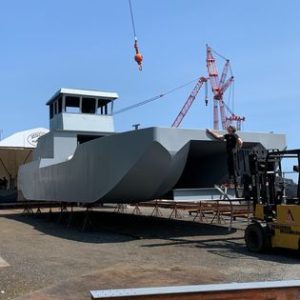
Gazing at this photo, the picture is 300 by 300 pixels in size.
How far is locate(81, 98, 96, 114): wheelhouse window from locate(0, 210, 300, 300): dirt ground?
9.28m

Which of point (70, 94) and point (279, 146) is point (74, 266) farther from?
point (70, 94)

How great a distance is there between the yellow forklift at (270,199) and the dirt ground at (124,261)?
0.40 m

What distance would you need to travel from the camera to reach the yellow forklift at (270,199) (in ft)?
42.0

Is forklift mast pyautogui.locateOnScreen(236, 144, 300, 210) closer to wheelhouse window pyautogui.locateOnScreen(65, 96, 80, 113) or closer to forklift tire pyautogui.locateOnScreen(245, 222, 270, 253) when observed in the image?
forklift tire pyautogui.locateOnScreen(245, 222, 270, 253)

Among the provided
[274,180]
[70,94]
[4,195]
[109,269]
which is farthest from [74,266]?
[4,195]

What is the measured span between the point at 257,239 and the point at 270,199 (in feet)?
3.66

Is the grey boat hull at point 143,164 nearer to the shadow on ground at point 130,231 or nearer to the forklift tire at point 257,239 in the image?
the shadow on ground at point 130,231

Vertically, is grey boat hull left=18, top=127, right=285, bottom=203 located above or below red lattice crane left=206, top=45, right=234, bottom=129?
below

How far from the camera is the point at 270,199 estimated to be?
45.6 ft

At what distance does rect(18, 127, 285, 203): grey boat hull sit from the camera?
1628cm

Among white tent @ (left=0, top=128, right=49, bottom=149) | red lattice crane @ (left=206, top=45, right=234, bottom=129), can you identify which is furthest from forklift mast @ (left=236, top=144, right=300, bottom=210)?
red lattice crane @ (left=206, top=45, right=234, bottom=129)

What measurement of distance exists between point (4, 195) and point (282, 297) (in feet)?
130

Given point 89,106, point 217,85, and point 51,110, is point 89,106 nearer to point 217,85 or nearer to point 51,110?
point 51,110

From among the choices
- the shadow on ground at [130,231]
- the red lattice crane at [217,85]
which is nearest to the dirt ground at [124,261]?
the shadow on ground at [130,231]
